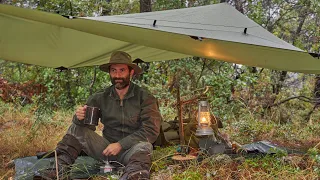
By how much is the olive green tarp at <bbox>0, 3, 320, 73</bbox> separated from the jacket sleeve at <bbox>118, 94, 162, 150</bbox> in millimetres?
532

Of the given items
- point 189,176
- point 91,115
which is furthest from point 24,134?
point 189,176

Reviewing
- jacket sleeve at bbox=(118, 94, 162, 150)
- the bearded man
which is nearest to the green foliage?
the bearded man

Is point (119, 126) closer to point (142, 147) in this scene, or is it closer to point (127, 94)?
point (127, 94)

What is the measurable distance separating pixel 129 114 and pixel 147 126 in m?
0.21

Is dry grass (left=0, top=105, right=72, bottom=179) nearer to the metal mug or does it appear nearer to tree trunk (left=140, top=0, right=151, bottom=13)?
the metal mug

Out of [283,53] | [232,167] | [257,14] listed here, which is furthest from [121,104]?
[257,14]

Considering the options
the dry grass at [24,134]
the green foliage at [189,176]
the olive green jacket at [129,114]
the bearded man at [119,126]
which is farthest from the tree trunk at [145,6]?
the green foliage at [189,176]

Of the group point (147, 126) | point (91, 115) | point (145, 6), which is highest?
point (145, 6)

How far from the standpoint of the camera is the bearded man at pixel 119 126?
9.14 ft

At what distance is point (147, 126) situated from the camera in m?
2.95

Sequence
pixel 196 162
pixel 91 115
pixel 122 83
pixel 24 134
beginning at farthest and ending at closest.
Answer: pixel 24 134, pixel 122 83, pixel 196 162, pixel 91 115

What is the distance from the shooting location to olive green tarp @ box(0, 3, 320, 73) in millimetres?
2365

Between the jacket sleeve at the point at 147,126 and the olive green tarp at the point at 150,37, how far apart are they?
532mm

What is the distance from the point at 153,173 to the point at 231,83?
120 inches
